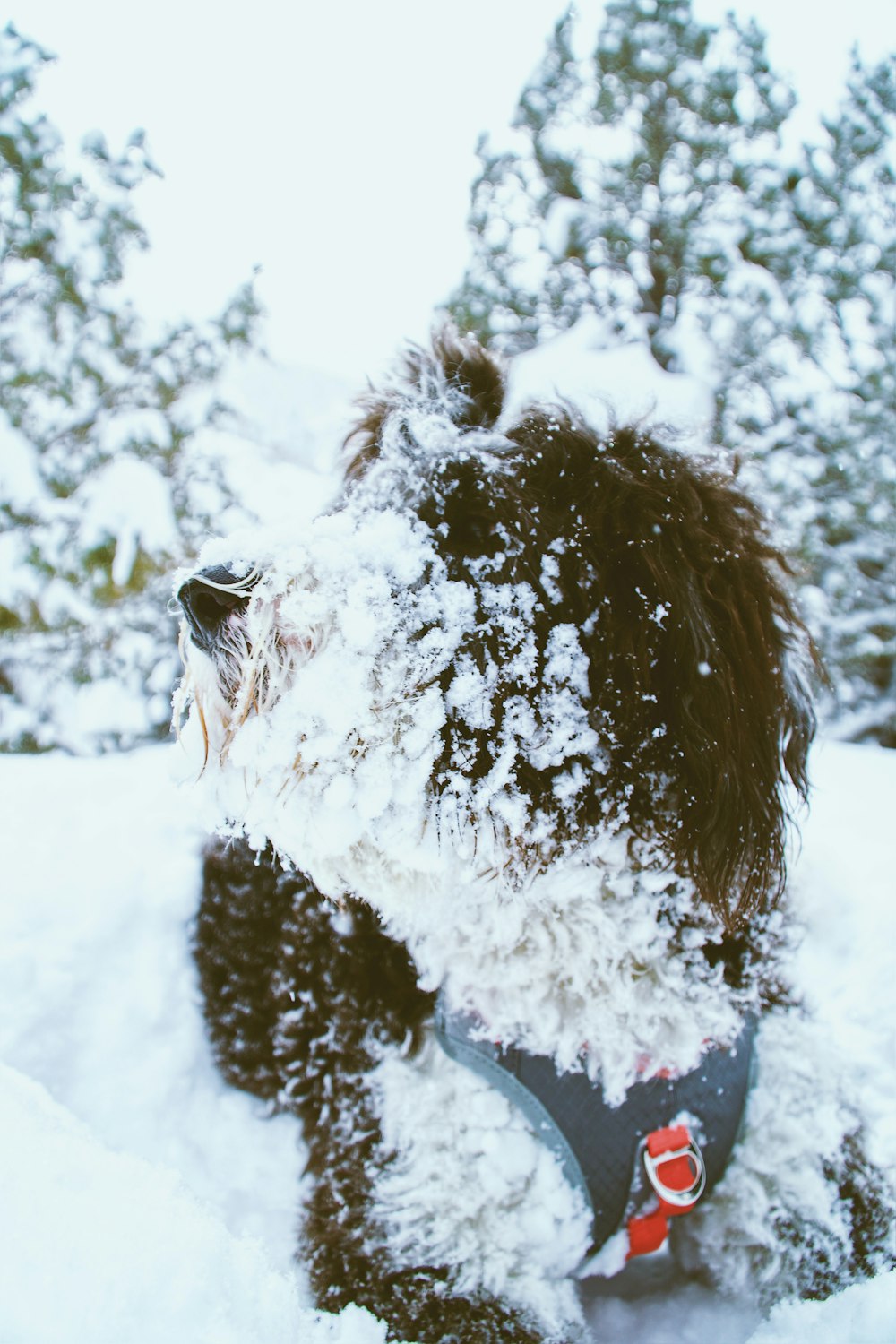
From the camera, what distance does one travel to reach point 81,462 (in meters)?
4.12

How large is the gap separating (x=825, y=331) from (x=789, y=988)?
4.78 meters

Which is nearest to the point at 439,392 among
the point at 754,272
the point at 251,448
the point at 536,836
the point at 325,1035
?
the point at 536,836

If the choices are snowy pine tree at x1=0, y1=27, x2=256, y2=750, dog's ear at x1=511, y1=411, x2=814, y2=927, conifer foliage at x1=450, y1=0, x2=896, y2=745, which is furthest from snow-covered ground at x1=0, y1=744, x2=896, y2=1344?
conifer foliage at x1=450, y1=0, x2=896, y2=745

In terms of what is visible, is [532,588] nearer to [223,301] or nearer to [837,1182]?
[837,1182]

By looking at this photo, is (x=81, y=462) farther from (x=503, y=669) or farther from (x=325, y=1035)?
(x=503, y=669)

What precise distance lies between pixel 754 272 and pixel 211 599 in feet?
16.9

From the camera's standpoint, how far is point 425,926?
1500 mm

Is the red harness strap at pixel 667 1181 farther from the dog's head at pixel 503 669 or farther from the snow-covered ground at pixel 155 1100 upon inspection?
the dog's head at pixel 503 669

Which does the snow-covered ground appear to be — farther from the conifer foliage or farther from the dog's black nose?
the conifer foliage

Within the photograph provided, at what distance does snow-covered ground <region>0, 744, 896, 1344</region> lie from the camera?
34.7 inches

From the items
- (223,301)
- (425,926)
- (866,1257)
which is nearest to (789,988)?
(866,1257)

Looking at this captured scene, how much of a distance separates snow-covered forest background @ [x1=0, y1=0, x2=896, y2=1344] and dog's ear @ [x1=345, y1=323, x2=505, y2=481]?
13cm

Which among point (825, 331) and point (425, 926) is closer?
point (425, 926)

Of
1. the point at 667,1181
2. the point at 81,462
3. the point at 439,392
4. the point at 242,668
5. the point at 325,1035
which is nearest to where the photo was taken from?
the point at 242,668
